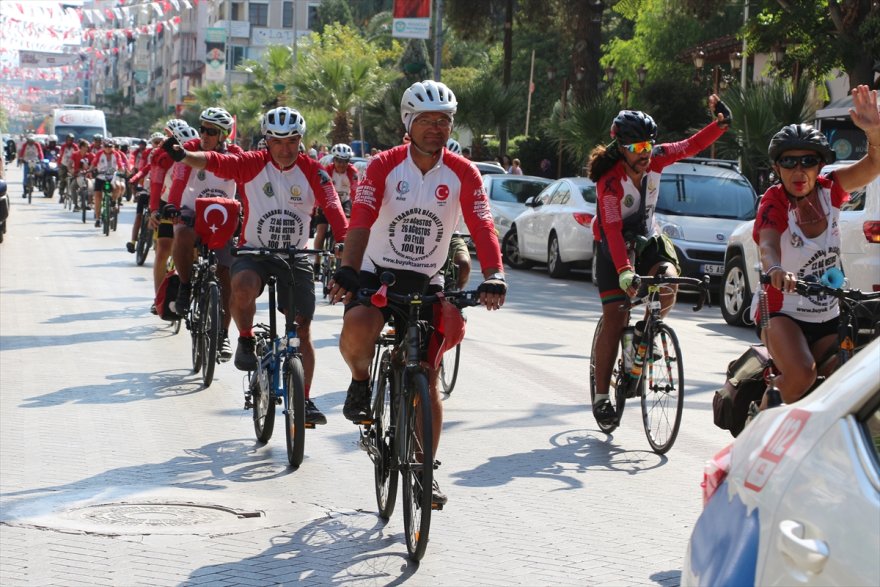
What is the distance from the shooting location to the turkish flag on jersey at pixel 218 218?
35.7 ft

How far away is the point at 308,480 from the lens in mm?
7809

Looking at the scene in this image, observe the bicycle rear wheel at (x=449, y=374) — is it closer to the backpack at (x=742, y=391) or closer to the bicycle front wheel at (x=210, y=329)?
the bicycle front wheel at (x=210, y=329)

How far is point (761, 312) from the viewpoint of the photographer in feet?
21.5

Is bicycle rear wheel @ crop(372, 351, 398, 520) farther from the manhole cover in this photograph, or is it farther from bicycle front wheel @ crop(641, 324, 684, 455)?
bicycle front wheel @ crop(641, 324, 684, 455)

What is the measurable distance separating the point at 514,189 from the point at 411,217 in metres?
21.4

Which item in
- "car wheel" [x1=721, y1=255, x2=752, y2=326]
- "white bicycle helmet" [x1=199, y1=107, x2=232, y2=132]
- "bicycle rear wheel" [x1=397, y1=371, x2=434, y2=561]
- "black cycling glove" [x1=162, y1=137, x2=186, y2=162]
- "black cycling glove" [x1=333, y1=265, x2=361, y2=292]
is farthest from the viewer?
"car wheel" [x1=721, y1=255, x2=752, y2=326]

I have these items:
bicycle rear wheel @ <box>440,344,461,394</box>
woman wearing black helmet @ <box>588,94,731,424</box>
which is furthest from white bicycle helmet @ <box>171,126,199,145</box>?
woman wearing black helmet @ <box>588,94,731,424</box>

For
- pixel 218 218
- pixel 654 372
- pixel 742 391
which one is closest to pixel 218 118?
pixel 218 218

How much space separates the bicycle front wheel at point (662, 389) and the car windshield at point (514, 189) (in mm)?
18846

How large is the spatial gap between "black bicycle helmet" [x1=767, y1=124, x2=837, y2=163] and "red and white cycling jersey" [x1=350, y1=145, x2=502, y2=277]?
4.32 feet

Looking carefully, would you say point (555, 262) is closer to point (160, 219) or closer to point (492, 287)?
point (160, 219)

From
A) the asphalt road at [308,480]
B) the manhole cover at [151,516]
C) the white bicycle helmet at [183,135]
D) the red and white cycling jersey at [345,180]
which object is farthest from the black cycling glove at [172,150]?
the red and white cycling jersey at [345,180]

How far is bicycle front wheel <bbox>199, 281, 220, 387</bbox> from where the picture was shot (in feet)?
35.1

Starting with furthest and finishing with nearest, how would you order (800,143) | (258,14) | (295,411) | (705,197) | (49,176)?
(258,14), (49,176), (705,197), (295,411), (800,143)
